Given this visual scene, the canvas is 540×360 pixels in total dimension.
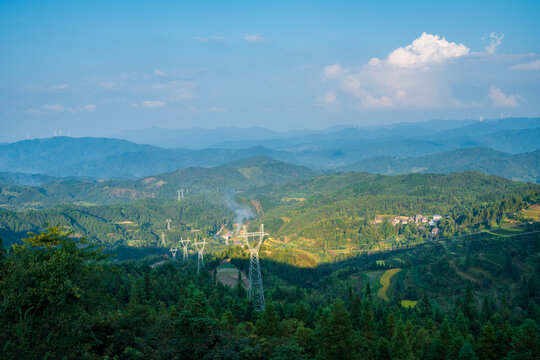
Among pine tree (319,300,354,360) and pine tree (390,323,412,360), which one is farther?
pine tree (390,323,412,360)

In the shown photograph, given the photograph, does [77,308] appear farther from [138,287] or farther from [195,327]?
[138,287]

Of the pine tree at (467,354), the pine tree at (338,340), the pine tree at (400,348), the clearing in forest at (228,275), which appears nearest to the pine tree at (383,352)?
the pine tree at (400,348)

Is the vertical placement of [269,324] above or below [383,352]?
above

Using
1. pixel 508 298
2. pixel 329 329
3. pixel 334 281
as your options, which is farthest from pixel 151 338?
pixel 334 281

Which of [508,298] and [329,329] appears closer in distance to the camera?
[329,329]

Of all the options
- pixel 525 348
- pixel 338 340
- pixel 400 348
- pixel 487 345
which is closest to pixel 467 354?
pixel 525 348

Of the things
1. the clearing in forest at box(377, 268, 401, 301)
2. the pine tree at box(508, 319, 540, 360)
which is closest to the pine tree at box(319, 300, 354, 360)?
the pine tree at box(508, 319, 540, 360)

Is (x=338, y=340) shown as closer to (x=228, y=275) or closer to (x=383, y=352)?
(x=383, y=352)

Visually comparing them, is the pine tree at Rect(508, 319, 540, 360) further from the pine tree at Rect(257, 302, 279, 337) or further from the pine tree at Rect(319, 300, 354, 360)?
the pine tree at Rect(257, 302, 279, 337)
